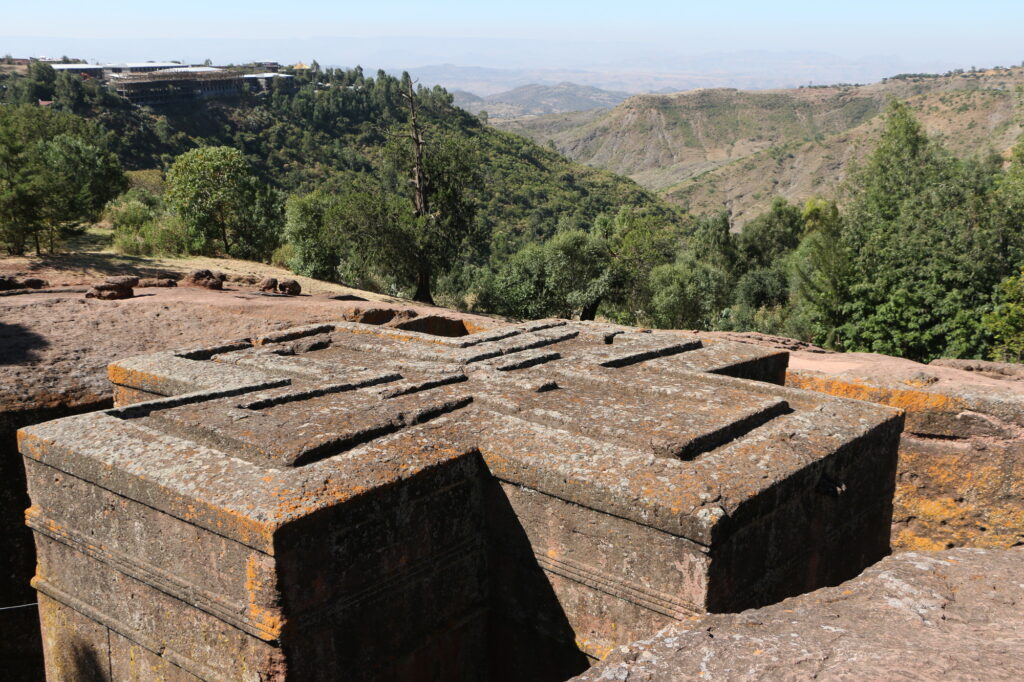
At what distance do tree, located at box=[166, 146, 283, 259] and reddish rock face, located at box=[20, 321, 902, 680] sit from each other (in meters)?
23.3

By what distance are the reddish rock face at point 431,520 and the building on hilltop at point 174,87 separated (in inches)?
3151

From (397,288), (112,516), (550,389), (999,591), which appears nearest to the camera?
(999,591)

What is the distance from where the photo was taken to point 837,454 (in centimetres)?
537

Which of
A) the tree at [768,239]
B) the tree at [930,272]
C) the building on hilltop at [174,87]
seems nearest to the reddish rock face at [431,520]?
the tree at [930,272]

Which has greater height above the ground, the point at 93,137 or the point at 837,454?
the point at 93,137

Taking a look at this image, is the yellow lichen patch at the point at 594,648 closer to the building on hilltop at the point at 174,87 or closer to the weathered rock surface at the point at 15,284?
the weathered rock surface at the point at 15,284

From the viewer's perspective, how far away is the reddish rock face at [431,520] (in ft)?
14.4

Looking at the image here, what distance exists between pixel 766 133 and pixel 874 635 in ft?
501

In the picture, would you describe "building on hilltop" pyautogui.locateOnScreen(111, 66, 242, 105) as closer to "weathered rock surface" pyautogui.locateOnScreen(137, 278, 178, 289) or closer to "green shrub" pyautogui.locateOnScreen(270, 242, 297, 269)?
"green shrub" pyautogui.locateOnScreen(270, 242, 297, 269)

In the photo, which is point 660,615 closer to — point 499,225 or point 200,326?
point 200,326

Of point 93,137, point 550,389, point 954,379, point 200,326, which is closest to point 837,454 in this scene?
point 550,389

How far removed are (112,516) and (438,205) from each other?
21396mm

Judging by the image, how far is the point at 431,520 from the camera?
16.3 ft

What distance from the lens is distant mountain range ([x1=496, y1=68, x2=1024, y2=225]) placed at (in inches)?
3536
